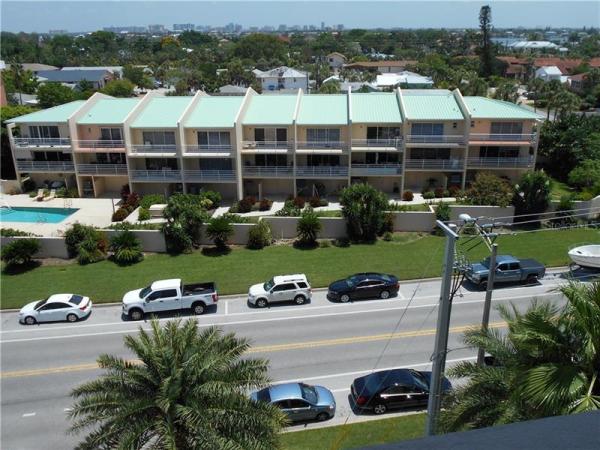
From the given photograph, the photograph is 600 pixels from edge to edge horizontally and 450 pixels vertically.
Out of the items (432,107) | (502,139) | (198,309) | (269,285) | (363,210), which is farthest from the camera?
(432,107)

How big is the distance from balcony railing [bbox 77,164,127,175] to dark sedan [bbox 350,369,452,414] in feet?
112

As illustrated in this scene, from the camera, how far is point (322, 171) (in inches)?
1748

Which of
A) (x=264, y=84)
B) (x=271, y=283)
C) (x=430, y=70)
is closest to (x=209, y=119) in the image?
(x=271, y=283)

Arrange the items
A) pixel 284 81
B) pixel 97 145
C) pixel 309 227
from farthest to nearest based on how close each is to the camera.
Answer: pixel 284 81 < pixel 97 145 < pixel 309 227

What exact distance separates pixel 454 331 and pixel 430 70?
4409 inches

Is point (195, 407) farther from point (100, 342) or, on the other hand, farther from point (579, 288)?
point (100, 342)

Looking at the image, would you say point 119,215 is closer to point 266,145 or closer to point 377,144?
point 266,145

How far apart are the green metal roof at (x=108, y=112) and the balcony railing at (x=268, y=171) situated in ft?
40.3

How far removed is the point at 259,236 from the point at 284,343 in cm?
1176

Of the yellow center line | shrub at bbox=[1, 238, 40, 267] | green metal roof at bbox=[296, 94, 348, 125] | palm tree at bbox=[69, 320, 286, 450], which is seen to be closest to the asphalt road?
the yellow center line

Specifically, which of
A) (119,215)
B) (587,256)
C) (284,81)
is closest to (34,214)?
(119,215)

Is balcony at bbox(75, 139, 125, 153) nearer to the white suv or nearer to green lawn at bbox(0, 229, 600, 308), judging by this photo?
green lawn at bbox(0, 229, 600, 308)

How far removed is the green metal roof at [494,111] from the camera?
1756 inches

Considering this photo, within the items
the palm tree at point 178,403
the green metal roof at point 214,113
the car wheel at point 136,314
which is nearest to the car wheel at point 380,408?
the palm tree at point 178,403
